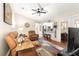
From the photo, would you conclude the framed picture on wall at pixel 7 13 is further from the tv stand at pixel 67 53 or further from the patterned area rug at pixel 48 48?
the tv stand at pixel 67 53

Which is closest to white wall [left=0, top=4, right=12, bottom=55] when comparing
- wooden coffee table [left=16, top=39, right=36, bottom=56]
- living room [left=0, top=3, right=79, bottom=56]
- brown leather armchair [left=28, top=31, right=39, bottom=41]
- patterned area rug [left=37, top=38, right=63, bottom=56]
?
living room [left=0, top=3, right=79, bottom=56]

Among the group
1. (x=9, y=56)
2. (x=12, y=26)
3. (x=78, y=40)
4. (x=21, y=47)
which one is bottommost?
(x=9, y=56)

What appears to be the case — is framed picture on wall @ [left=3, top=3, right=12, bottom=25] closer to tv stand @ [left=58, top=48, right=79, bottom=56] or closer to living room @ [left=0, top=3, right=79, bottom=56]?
living room @ [left=0, top=3, right=79, bottom=56]

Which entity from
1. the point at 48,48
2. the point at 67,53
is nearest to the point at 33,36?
the point at 48,48

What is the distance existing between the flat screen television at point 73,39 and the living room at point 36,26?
0.15 feet

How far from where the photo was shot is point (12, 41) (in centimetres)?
157

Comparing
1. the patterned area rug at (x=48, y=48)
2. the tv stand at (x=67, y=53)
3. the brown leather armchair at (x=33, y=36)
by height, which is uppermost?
the brown leather armchair at (x=33, y=36)

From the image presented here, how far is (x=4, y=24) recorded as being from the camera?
5.23 ft

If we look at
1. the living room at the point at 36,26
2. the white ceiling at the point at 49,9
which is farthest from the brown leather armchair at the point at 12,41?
the white ceiling at the point at 49,9

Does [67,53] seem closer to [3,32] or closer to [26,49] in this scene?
[26,49]

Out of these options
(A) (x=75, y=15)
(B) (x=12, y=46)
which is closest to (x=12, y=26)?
(B) (x=12, y=46)

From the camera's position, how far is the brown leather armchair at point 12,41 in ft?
5.14

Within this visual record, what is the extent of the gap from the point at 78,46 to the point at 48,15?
0.60 meters

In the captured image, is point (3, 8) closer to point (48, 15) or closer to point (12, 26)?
point (12, 26)
